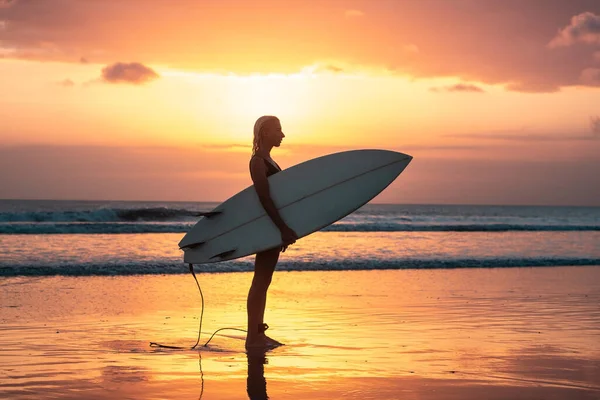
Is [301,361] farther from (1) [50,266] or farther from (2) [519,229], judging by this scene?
(2) [519,229]

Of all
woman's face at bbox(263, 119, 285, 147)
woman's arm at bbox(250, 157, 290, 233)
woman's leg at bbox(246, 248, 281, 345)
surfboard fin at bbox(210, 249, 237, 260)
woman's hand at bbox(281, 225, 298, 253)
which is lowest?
woman's leg at bbox(246, 248, 281, 345)

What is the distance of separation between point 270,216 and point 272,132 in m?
0.59

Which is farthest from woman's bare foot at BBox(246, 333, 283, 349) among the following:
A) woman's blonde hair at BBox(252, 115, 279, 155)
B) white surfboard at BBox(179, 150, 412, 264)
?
woman's blonde hair at BBox(252, 115, 279, 155)

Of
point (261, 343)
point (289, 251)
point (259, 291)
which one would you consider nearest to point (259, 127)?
point (259, 291)

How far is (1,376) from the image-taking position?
14.1 feet

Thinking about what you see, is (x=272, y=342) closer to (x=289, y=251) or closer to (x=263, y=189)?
(x=263, y=189)

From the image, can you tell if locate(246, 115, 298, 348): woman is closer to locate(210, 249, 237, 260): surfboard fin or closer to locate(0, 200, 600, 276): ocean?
locate(210, 249, 237, 260): surfboard fin

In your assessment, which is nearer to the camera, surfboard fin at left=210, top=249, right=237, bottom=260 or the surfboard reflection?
the surfboard reflection

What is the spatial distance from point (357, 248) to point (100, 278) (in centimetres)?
746

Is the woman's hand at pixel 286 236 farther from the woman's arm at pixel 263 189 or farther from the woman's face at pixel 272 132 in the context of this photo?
the woman's face at pixel 272 132

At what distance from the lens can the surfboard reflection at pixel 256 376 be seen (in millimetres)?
3932

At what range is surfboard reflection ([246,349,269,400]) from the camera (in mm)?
3932

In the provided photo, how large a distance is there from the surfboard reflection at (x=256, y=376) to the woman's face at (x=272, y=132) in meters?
1.46

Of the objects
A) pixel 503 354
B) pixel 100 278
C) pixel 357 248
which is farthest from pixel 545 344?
pixel 357 248
